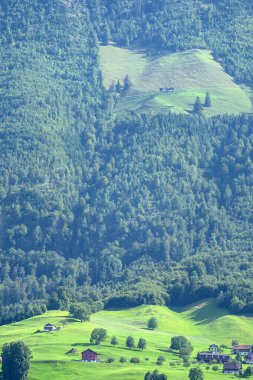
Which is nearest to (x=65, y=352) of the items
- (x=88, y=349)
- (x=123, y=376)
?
(x=88, y=349)

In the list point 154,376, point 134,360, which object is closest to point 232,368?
point 134,360

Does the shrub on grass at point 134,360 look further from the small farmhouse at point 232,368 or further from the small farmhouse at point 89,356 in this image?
the small farmhouse at point 232,368

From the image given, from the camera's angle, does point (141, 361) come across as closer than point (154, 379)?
No

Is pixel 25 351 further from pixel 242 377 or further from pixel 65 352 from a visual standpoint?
pixel 242 377

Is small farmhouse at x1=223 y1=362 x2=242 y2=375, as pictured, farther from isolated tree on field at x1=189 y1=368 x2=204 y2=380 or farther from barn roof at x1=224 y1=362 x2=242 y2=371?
isolated tree on field at x1=189 y1=368 x2=204 y2=380

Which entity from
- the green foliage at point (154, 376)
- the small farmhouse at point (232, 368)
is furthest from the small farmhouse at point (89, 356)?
the small farmhouse at point (232, 368)

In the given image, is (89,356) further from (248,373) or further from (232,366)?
(248,373)
